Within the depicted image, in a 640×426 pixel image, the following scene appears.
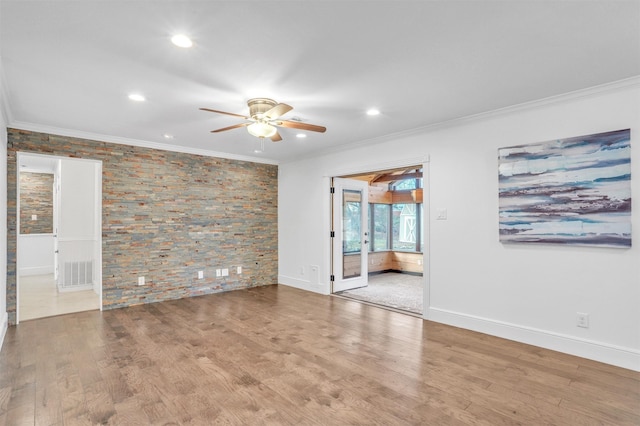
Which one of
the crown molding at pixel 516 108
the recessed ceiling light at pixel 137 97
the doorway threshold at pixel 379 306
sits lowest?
the doorway threshold at pixel 379 306

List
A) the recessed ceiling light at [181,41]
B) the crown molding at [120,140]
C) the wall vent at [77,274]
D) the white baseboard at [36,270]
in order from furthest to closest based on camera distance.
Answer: the white baseboard at [36,270], the wall vent at [77,274], the crown molding at [120,140], the recessed ceiling light at [181,41]

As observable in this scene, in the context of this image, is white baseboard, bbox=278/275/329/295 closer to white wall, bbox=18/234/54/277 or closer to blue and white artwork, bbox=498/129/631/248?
blue and white artwork, bbox=498/129/631/248

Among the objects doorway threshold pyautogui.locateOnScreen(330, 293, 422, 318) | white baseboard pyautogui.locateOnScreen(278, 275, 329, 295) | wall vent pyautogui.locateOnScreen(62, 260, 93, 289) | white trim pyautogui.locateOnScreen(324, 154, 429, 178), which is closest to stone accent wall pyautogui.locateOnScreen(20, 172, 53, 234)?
wall vent pyautogui.locateOnScreen(62, 260, 93, 289)

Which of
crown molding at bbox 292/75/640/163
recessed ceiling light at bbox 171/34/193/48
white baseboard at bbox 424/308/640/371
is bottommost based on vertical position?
white baseboard at bbox 424/308/640/371

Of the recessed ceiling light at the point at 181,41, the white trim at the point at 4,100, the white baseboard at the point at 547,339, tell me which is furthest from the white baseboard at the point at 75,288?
the white baseboard at the point at 547,339

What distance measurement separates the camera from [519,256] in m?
3.50

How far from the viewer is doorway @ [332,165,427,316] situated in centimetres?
593

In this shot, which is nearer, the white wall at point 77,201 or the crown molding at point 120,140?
the crown molding at point 120,140

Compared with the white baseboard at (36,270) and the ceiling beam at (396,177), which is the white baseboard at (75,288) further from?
the ceiling beam at (396,177)

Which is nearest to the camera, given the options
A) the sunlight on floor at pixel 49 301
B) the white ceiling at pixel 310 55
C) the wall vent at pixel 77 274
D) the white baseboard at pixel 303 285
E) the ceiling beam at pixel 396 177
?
the white ceiling at pixel 310 55

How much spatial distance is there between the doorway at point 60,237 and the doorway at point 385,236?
379 centimetres

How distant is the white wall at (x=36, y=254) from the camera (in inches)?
302

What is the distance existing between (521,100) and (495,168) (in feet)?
2.42

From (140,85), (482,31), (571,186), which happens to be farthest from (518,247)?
(140,85)
